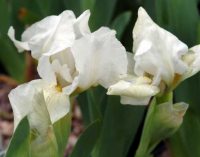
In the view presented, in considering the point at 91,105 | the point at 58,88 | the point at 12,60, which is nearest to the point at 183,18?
the point at 91,105

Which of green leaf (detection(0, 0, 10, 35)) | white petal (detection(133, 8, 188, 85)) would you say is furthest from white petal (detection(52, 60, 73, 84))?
green leaf (detection(0, 0, 10, 35))

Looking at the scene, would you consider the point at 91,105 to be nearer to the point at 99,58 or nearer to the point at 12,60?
the point at 99,58

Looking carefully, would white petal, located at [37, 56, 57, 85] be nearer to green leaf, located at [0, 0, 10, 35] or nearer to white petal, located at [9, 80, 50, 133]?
white petal, located at [9, 80, 50, 133]

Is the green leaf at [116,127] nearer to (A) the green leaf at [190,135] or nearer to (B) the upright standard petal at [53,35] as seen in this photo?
(A) the green leaf at [190,135]

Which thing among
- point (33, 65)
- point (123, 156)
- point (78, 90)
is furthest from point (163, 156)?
point (78, 90)

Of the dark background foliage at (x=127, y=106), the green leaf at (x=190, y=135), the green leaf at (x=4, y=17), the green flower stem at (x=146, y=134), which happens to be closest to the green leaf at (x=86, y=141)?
the dark background foliage at (x=127, y=106)
